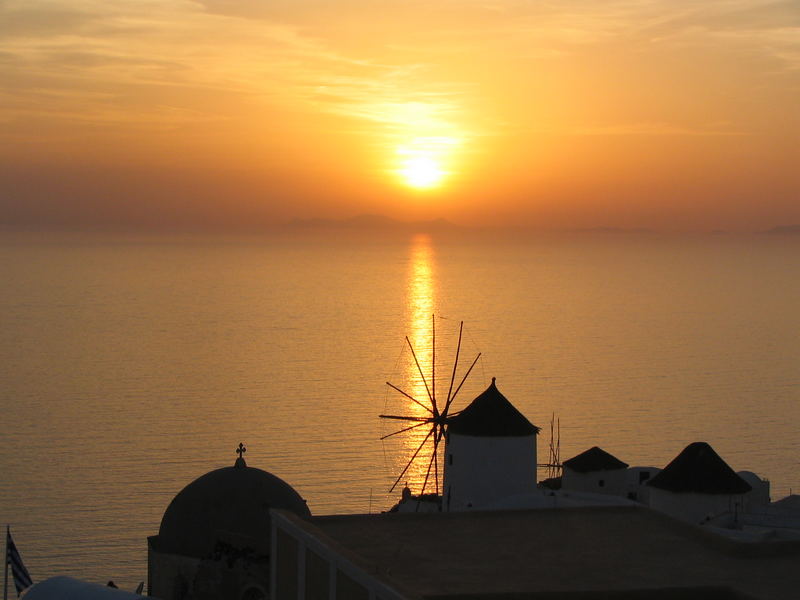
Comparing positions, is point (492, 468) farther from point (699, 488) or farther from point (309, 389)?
point (309, 389)

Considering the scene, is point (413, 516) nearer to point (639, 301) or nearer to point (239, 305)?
point (239, 305)

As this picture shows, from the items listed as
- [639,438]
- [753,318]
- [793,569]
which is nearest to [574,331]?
[753,318]

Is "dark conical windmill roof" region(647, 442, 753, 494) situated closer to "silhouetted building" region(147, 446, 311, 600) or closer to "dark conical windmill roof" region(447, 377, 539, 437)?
"dark conical windmill roof" region(447, 377, 539, 437)

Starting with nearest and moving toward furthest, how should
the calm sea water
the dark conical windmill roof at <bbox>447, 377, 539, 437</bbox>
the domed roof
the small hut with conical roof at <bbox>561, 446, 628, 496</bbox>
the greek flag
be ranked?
the domed roof
the greek flag
the dark conical windmill roof at <bbox>447, 377, 539, 437</bbox>
the small hut with conical roof at <bbox>561, 446, 628, 496</bbox>
the calm sea water

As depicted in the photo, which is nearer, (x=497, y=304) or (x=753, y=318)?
(x=753, y=318)

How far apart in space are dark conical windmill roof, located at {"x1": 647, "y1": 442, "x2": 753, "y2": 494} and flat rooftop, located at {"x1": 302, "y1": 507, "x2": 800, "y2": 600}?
1517cm

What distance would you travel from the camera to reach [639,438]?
64.1m

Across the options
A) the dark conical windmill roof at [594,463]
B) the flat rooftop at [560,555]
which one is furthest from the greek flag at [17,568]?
the dark conical windmill roof at [594,463]

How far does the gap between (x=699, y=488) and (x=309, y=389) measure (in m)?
49.1

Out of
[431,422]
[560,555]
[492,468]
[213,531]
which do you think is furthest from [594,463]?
[560,555]

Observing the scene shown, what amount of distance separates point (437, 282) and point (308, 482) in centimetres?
14434

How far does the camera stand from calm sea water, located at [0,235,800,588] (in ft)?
165

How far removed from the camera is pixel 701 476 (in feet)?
102

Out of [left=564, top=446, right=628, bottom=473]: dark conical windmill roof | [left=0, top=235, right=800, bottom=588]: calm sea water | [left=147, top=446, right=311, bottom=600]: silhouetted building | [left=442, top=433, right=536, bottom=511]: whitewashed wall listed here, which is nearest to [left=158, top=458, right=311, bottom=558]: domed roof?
[left=147, top=446, right=311, bottom=600]: silhouetted building
